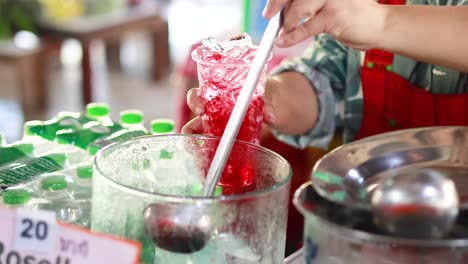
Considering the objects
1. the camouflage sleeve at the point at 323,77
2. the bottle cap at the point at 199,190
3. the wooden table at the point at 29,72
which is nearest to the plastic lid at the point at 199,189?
the bottle cap at the point at 199,190

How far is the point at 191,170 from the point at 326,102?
481 millimetres

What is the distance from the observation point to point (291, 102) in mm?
1248

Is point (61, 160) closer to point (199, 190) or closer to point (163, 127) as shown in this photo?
point (163, 127)

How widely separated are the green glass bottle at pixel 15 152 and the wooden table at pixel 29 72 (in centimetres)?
247

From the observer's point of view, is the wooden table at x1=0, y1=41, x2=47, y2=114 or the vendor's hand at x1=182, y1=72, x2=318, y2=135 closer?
the vendor's hand at x1=182, y1=72, x2=318, y2=135

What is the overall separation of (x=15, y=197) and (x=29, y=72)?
2805mm

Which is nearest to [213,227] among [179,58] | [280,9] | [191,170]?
[191,170]

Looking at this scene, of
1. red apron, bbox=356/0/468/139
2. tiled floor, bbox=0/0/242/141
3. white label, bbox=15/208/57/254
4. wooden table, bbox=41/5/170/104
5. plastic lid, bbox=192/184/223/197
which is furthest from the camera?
tiled floor, bbox=0/0/242/141

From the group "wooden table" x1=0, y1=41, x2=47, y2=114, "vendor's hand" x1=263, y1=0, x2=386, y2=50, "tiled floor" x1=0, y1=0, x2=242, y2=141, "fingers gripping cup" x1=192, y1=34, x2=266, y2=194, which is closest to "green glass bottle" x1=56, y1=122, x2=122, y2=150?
"fingers gripping cup" x1=192, y1=34, x2=266, y2=194

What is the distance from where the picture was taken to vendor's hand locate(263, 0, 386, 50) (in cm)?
86

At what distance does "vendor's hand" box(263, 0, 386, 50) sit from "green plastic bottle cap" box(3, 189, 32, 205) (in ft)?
1.31

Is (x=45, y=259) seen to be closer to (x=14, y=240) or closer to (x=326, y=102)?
(x=14, y=240)

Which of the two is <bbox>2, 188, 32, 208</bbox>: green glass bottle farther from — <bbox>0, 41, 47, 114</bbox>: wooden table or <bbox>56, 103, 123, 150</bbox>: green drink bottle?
<bbox>0, 41, 47, 114</bbox>: wooden table

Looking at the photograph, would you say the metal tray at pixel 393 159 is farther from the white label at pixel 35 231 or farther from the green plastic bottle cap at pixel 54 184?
the green plastic bottle cap at pixel 54 184
